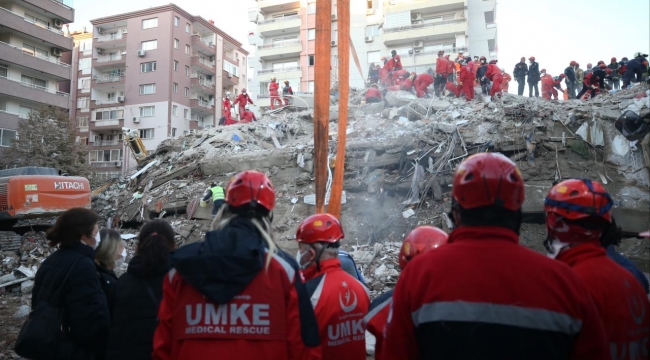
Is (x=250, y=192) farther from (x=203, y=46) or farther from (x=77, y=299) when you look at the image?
(x=203, y=46)

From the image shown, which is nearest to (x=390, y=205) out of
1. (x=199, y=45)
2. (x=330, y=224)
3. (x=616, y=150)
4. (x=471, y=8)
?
(x=616, y=150)

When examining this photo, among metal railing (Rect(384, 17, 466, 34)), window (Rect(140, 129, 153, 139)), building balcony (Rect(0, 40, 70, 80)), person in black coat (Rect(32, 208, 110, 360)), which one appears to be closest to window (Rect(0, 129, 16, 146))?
building balcony (Rect(0, 40, 70, 80))

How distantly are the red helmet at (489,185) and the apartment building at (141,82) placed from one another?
34.7m

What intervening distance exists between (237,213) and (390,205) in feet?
32.5

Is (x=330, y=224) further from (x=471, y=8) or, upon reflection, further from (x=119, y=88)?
(x=119, y=88)

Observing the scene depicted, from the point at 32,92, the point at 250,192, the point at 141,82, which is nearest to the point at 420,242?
the point at 250,192

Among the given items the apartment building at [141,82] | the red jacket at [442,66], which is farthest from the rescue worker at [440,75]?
the apartment building at [141,82]

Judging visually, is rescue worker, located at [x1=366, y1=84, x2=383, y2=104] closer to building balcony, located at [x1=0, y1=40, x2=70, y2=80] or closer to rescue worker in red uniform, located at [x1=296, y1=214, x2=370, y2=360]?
rescue worker in red uniform, located at [x1=296, y1=214, x2=370, y2=360]

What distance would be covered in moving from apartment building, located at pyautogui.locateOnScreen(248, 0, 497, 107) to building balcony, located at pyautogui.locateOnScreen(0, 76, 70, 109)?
1392 cm

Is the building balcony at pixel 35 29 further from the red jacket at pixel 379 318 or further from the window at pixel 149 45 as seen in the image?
the red jacket at pixel 379 318

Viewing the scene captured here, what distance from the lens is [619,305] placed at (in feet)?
5.59

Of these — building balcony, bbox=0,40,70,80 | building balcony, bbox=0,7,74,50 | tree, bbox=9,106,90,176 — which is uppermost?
building balcony, bbox=0,7,74,50

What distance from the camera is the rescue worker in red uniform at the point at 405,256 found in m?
2.06

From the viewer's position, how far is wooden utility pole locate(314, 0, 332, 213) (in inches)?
257
